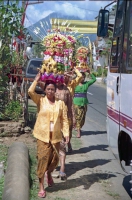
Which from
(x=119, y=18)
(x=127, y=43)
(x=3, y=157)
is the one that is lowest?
(x=3, y=157)

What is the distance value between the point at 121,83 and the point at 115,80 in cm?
43

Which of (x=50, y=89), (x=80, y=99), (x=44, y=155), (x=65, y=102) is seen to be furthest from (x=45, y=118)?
(x=80, y=99)

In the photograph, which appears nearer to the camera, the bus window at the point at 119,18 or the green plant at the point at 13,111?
the bus window at the point at 119,18

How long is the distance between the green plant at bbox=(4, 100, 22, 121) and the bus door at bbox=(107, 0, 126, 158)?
3.55 metres

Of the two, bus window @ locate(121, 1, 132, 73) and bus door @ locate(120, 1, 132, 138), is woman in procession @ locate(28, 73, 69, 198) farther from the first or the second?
bus window @ locate(121, 1, 132, 73)

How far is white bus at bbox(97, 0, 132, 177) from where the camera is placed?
5277 millimetres

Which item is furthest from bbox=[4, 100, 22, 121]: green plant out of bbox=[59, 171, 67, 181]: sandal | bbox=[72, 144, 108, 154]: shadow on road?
bbox=[59, 171, 67, 181]: sandal

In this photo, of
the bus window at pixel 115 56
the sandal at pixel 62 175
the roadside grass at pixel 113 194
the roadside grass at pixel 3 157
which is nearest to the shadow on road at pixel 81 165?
the sandal at pixel 62 175

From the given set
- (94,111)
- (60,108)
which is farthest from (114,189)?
(94,111)

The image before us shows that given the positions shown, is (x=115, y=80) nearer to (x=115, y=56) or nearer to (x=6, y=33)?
(x=115, y=56)

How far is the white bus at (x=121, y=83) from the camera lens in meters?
5.28

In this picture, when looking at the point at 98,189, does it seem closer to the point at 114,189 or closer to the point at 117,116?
the point at 114,189

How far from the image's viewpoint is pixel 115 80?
5992mm

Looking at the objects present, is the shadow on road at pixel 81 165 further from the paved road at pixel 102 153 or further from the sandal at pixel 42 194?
the sandal at pixel 42 194
